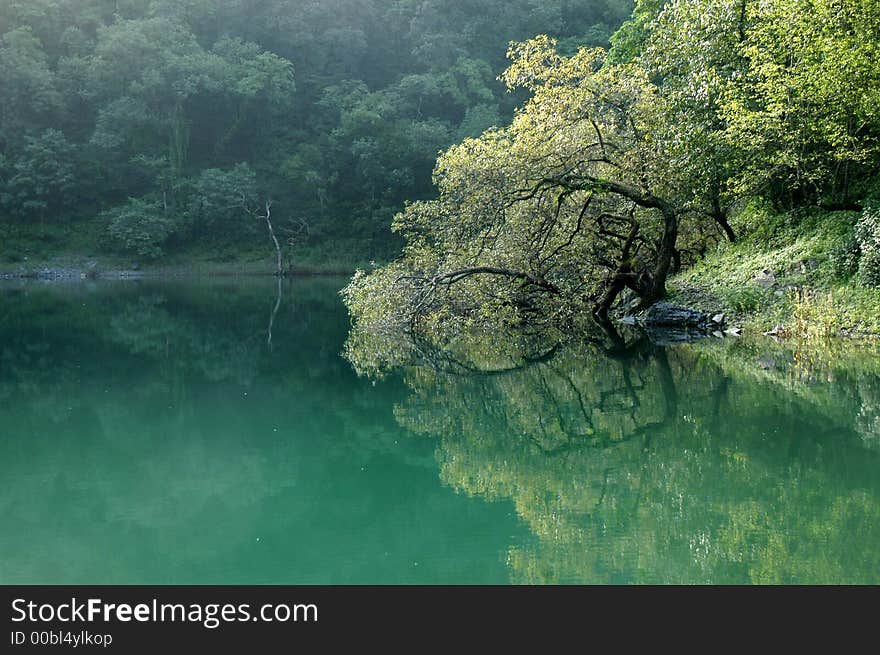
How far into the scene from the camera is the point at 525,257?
16.5 metres

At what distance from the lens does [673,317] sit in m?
16.7

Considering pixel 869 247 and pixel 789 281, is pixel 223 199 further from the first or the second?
pixel 869 247

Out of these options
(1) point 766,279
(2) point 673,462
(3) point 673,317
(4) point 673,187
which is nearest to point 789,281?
(1) point 766,279

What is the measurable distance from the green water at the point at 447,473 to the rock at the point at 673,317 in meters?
4.04

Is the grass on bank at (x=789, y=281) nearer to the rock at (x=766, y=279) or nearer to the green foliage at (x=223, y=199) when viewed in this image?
the rock at (x=766, y=279)

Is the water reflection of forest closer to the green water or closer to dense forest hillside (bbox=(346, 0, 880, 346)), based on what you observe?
the green water

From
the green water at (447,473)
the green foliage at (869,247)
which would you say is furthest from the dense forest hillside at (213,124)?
the green water at (447,473)

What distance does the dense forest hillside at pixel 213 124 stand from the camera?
4600 centimetres

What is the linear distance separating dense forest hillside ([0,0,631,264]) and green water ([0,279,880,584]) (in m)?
37.4

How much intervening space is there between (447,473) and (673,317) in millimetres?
11472

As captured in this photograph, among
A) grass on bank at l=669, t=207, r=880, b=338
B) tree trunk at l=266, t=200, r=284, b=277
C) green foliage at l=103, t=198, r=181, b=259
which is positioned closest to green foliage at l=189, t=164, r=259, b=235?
tree trunk at l=266, t=200, r=284, b=277

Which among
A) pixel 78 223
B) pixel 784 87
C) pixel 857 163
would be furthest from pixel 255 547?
pixel 78 223

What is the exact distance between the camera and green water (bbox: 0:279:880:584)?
4.41 metres
